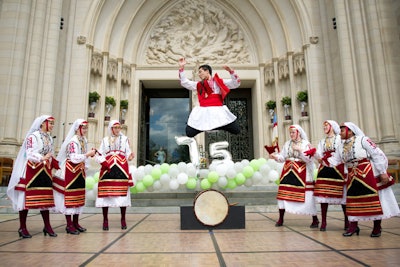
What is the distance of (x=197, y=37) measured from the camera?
44.5ft

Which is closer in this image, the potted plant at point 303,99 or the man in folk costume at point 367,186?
the man in folk costume at point 367,186

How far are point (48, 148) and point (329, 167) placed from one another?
368 cm

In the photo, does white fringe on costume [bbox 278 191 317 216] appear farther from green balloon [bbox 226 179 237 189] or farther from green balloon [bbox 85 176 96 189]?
green balloon [bbox 85 176 96 189]

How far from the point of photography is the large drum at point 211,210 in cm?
344

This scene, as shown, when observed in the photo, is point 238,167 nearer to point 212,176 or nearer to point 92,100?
point 212,176

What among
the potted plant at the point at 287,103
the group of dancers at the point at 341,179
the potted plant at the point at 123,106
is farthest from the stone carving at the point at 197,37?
the group of dancers at the point at 341,179

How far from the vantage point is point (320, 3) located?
1137cm

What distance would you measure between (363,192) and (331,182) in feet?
1.69

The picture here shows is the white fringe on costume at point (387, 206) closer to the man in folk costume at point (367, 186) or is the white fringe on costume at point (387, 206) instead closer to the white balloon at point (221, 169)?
the man in folk costume at point (367, 186)

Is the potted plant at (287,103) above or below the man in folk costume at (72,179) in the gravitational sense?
above

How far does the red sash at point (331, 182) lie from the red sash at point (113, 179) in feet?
8.65

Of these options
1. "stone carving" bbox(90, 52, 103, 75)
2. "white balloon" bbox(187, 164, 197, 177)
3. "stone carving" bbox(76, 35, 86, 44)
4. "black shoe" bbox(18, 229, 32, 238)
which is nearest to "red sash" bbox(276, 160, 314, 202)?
"white balloon" bbox(187, 164, 197, 177)

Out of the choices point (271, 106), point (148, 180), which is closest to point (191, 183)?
point (148, 180)

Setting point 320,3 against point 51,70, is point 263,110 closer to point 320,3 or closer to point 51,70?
point 320,3
